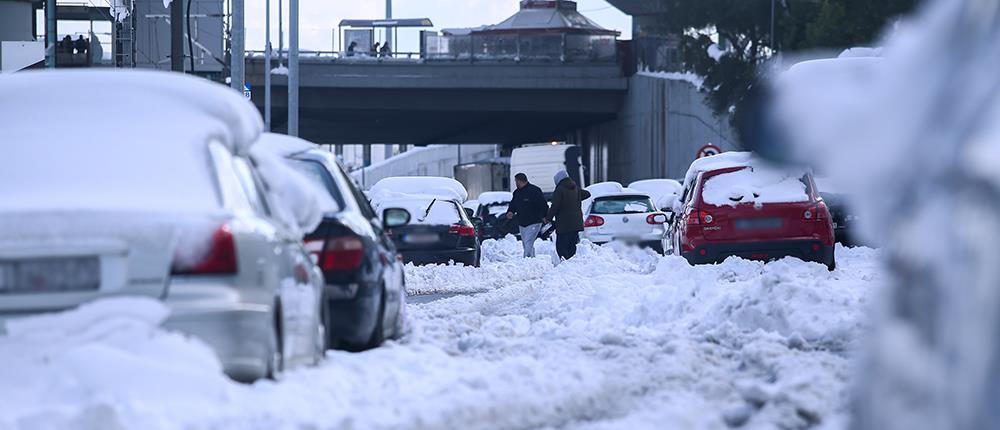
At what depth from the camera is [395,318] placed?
1112 cm

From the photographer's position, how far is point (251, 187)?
795 cm

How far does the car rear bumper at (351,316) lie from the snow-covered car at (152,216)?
1706 mm

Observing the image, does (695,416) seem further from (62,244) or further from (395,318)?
(395,318)

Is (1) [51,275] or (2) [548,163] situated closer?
(1) [51,275]

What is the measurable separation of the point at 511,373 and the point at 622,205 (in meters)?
24.8

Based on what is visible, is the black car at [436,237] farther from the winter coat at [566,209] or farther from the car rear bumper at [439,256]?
the winter coat at [566,209]

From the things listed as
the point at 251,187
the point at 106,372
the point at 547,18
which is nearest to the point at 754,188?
the point at 251,187

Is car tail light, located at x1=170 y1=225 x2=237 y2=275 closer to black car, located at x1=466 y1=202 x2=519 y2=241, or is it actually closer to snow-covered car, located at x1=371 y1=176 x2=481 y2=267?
snow-covered car, located at x1=371 y1=176 x2=481 y2=267

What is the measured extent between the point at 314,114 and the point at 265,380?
6472cm

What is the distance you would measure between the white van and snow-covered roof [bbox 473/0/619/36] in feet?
43.0

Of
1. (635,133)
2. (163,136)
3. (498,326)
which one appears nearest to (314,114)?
(635,133)

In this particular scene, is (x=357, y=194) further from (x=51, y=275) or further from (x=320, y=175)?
(x=51, y=275)

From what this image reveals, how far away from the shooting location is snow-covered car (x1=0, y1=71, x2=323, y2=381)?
664 centimetres

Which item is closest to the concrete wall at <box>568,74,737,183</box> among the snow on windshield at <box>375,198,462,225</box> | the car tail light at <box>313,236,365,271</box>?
the snow on windshield at <box>375,198,462,225</box>
